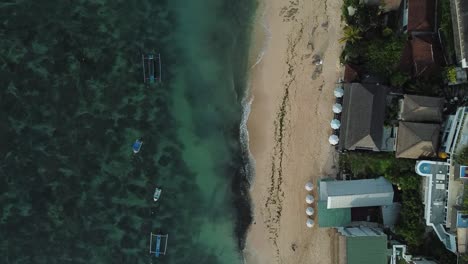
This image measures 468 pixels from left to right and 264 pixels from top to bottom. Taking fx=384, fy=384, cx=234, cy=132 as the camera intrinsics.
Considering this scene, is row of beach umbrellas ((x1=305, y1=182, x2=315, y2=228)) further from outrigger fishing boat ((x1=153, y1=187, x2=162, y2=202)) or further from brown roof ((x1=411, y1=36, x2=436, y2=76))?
outrigger fishing boat ((x1=153, y1=187, x2=162, y2=202))

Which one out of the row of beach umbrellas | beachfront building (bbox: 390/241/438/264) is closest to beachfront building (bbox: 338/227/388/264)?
beachfront building (bbox: 390/241/438/264)

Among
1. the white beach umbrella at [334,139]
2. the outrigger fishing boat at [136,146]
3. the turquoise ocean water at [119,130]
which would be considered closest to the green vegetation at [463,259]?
the white beach umbrella at [334,139]

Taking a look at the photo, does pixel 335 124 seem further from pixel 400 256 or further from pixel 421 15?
pixel 400 256

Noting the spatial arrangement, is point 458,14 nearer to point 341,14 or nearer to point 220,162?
point 341,14

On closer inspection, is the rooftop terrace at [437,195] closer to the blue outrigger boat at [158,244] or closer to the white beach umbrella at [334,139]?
the white beach umbrella at [334,139]

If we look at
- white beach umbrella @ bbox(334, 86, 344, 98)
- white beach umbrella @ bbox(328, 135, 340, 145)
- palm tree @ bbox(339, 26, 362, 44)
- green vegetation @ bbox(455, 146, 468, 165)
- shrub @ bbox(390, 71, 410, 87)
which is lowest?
green vegetation @ bbox(455, 146, 468, 165)

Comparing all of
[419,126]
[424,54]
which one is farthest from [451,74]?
[419,126]

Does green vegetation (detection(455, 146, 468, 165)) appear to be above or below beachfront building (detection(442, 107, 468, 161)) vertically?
below
